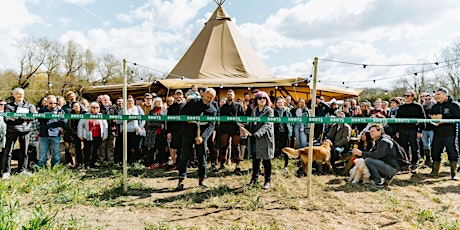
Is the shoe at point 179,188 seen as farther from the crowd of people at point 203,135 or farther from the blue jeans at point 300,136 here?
the blue jeans at point 300,136

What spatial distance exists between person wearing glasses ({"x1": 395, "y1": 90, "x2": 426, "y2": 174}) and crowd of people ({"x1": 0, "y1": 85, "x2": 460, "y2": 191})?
17 millimetres

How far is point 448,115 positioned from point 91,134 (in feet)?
23.8

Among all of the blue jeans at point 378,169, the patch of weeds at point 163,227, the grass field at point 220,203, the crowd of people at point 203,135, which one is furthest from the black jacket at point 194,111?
the blue jeans at point 378,169

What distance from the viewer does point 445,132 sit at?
5812 mm

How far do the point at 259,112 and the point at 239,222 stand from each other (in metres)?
1.95

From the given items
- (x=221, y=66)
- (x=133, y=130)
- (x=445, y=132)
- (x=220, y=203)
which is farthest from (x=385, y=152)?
(x=221, y=66)

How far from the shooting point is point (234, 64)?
1233 centimetres

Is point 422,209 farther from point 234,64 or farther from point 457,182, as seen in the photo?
point 234,64

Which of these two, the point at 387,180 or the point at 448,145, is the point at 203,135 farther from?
the point at 448,145

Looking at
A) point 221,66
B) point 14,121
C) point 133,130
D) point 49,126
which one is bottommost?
point 133,130

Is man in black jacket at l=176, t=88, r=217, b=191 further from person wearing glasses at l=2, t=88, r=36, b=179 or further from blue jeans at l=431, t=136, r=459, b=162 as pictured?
blue jeans at l=431, t=136, r=459, b=162

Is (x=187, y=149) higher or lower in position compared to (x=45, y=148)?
higher

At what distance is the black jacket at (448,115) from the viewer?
5.81 metres

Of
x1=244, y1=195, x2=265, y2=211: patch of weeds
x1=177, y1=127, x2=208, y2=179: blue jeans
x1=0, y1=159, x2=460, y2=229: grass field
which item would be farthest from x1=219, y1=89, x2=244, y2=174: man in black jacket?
x1=244, y1=195, x2=265, y2=211: patch of weeds
